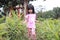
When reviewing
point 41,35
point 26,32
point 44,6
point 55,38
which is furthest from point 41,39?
point 44,6

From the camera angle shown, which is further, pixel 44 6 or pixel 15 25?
pixel 44 6

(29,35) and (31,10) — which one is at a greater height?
(31,10)

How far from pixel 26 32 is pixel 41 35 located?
0.52m

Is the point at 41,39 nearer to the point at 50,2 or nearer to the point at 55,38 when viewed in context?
the point at 55,38

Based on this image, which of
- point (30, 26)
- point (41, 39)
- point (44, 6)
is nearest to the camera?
point (41, 39)

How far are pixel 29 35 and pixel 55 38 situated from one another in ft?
6.95

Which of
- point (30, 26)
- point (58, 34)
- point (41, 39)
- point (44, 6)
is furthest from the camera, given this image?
point (44, 6)

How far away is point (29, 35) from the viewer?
7.58 meters

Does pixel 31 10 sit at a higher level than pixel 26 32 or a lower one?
higher

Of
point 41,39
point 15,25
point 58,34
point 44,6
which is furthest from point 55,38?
point 44,6

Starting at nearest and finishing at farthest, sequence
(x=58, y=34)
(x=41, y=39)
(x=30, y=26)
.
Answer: (x=58, y=34) < (x=41, y=39) < (x=30, y=26)

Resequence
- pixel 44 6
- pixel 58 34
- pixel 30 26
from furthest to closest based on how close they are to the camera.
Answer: pixel 44 6, pixel 30 26, pixel 58 34

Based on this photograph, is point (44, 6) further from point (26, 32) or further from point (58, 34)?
point (58, 34)

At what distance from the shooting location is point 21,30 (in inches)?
295
